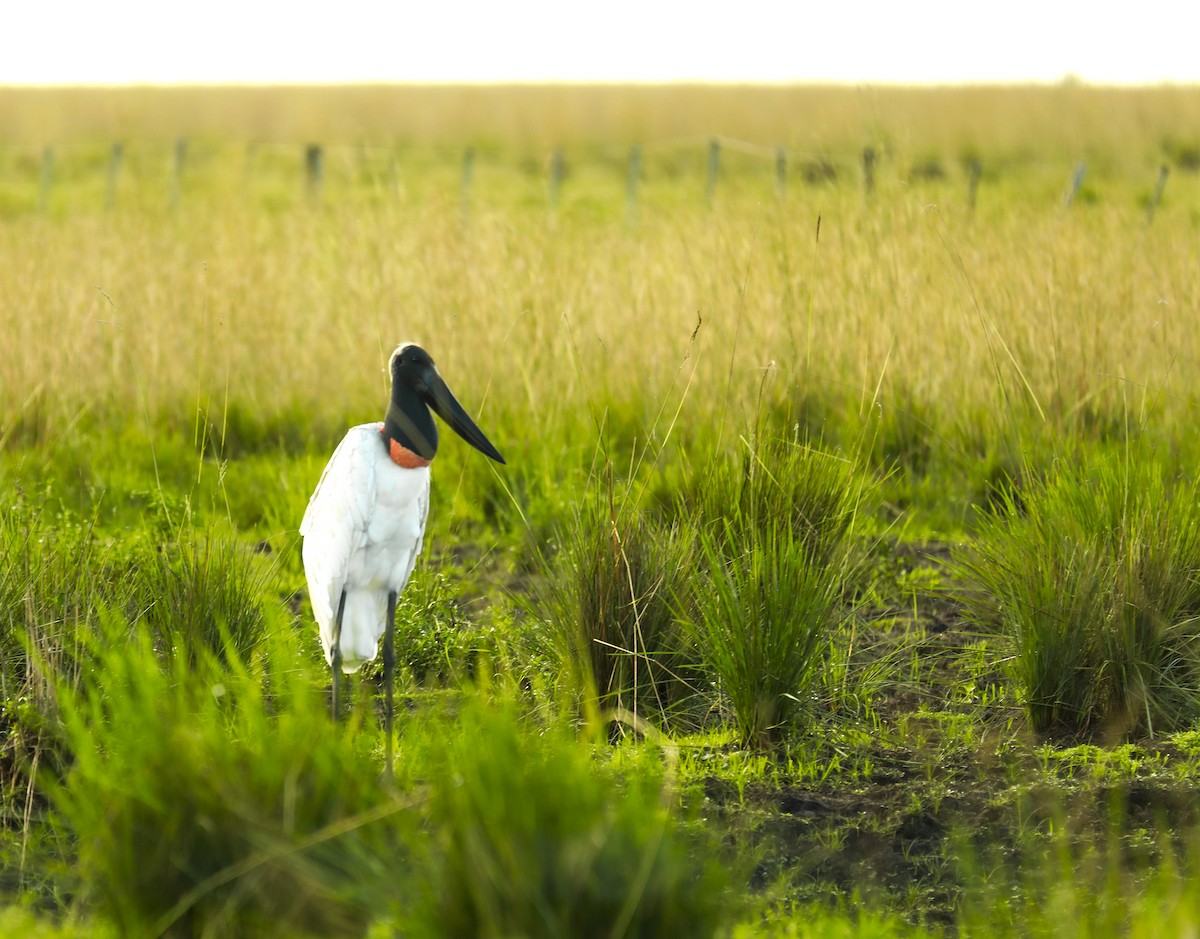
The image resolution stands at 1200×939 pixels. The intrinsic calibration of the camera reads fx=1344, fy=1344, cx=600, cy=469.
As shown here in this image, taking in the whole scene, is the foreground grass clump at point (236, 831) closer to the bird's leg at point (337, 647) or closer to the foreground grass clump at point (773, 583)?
the bird's leg at point (337, 647)

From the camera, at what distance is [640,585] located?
3.82 m

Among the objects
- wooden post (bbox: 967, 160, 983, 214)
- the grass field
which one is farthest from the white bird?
wooden post (bbox: 967, 160, 983, 214)

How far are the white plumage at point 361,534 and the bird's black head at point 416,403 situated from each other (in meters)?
0.08

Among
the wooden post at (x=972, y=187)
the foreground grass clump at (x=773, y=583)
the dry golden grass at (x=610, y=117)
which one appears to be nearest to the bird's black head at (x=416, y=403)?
the foreground grass clump at (x=773, y=583)

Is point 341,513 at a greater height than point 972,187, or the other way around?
point 972,187

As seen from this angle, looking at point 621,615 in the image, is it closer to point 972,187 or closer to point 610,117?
point 972,187

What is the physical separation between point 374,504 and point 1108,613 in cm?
200

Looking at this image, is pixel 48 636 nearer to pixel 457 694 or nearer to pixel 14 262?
pixel 457 694

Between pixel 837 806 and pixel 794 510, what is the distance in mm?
1139

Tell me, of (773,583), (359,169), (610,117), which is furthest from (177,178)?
(773,583)

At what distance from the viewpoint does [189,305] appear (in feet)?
25.1

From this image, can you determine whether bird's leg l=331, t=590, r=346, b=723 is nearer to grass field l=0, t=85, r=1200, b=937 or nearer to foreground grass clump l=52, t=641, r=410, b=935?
grass field l=0, t=85, r=1200, b=937

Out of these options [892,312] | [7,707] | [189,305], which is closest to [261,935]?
[7,707]

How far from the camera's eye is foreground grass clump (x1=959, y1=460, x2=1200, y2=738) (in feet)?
11.8
